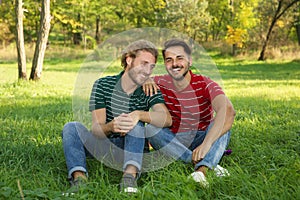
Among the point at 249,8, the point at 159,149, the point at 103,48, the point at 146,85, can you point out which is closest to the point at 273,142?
the point at 159,149

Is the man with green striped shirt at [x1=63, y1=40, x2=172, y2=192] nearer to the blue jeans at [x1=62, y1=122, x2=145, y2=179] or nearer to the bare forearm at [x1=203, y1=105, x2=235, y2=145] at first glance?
the blue jeans at [x1=62, y1=122, x2=145, y2=179]

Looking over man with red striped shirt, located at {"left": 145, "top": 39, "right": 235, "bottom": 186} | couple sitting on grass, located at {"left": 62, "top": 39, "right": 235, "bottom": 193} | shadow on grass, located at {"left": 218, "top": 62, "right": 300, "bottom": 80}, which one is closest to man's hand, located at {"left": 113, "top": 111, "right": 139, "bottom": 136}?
couple sitting on grass, located at {"left": 62, "top": 39, "right": 235, "bottom": 193}

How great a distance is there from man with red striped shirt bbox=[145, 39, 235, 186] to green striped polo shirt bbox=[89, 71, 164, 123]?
0.20 meters

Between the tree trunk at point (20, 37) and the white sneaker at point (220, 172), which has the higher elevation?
the tree trunk at point (20, 37)

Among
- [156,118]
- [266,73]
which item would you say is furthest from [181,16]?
[156,118]

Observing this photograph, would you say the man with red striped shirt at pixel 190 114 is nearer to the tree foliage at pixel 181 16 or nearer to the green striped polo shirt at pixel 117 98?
the green striped polo shirt at pixel 117 98

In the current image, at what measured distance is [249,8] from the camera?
1063 inches

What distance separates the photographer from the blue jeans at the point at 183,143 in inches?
123

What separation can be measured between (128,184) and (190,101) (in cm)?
94

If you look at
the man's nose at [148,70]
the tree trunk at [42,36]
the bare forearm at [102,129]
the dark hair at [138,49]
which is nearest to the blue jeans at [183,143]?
the bare forearm at [102,129]

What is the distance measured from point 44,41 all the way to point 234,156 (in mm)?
7180

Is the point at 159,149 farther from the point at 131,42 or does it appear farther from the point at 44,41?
the point at 44,41

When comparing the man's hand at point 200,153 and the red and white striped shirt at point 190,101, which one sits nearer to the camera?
the man's hand at point 200,153

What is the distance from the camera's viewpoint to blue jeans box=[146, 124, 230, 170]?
313 centimetres
